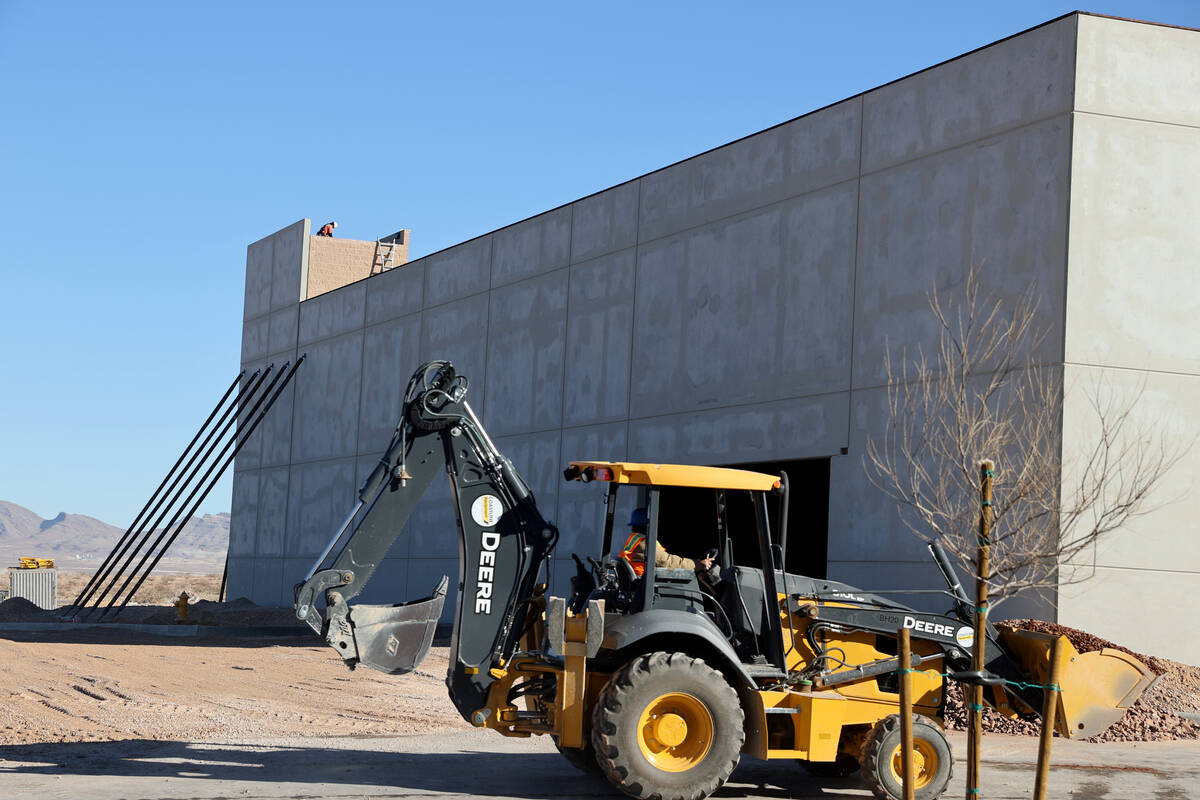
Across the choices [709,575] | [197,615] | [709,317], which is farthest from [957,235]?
[197,615]

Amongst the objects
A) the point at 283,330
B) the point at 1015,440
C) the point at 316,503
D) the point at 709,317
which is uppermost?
the point at 283,330

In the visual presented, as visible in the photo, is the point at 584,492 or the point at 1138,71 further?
the point at 584,492

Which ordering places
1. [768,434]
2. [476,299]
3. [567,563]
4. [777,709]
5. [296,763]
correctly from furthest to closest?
[476,299] → [567,563] → [768,434] → [296,763] → [777,709]

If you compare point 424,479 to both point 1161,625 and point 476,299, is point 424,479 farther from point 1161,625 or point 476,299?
point 476,299

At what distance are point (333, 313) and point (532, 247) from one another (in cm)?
1193

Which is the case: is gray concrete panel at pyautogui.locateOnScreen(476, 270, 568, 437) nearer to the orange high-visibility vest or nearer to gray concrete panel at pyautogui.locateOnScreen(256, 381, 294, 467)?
gray concrete panel at pyautogui.locateOnScreen(256, 381, 294, 467)

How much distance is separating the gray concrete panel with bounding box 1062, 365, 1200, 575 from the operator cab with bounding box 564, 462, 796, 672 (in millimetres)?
9460

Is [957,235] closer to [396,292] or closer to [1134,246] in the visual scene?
[1134,246]

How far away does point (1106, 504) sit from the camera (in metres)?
18.8

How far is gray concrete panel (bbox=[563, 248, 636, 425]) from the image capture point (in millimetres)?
28859

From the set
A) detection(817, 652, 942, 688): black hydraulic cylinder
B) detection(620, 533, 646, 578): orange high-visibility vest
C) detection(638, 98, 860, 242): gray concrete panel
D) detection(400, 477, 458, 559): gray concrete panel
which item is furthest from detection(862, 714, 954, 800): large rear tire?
detection(400, 477, 458, 559): gray concrete panel

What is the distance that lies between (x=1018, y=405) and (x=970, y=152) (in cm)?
432

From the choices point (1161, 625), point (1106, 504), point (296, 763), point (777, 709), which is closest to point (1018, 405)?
point (1106, 504)

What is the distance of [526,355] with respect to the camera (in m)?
32.3
